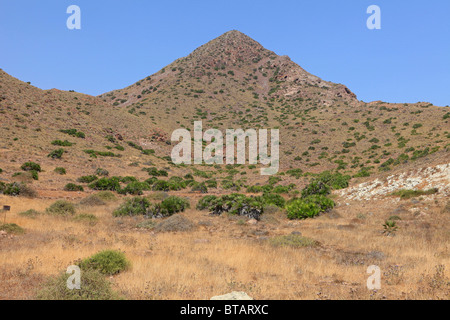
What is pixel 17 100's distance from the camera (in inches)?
1871

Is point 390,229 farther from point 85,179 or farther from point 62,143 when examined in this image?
point 62,143

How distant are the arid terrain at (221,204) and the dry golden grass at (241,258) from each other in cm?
5

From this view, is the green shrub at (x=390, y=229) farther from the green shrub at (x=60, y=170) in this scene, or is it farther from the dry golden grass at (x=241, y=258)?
the green shrub at (x=60, y=170)

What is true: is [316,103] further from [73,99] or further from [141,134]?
[73,99]

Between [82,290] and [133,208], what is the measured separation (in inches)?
453

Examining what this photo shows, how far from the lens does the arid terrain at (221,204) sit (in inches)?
289

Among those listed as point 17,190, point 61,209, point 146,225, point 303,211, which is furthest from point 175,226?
point 17,190

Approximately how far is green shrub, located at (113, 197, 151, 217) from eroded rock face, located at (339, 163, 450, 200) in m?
16.7

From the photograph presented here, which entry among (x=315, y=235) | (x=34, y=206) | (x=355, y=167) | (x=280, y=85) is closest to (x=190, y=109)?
(x=280, y=85)

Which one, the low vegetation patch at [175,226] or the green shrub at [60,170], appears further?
the green shrub at [60,170]

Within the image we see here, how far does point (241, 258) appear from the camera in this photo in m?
9.05

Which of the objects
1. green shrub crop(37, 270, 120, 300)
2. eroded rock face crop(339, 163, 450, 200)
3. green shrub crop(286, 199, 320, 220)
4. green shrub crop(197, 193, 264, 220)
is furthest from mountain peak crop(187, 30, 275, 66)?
green shrub crop(37, 270, 120, 300)

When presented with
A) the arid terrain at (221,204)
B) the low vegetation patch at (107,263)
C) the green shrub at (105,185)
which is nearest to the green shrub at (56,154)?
the arid terrain at (221,204)

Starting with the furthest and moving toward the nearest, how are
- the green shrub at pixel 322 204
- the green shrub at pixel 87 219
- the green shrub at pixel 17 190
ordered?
the green shrub at pixel 17 190 < the green shrub at pixel 322 204 < the green shrub at pixel 87 219
